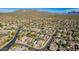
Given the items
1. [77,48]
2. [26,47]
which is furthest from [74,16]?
[26,47]

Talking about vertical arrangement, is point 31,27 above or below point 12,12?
below

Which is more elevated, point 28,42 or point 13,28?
point 13,28

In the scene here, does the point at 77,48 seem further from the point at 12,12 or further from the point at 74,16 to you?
the point at 12,12

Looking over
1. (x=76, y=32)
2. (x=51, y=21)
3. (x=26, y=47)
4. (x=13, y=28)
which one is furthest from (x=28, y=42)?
(x=76, y=32)

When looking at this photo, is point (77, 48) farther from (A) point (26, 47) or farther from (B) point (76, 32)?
(A) point (26, 47)
